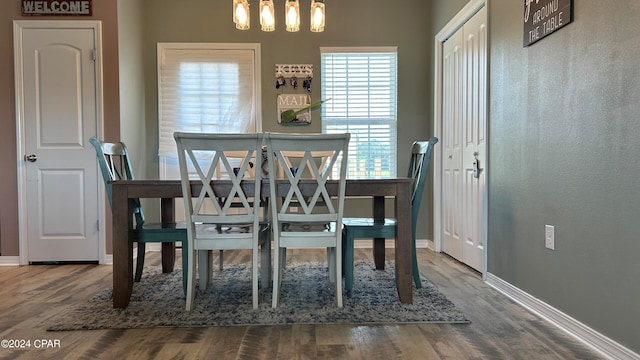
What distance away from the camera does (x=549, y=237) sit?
7.11 ft

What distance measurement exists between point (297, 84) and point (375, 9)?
3.78 feet

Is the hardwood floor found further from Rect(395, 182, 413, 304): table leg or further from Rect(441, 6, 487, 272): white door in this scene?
Rect(441, 6, 487, 272): white door

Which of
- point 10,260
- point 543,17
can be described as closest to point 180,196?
point 543,17

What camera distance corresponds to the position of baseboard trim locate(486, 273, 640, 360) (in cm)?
168

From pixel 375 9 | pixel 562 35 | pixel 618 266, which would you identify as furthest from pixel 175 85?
pixel 618 266

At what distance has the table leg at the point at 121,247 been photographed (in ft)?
7.50

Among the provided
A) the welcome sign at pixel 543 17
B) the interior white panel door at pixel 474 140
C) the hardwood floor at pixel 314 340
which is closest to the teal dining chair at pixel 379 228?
the hardwood floor at pixel 314 340

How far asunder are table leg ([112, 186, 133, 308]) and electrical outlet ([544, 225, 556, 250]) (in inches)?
90.5

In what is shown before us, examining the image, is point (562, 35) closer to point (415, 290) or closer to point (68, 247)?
point (415, 290)

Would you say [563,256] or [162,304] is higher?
[563,256]

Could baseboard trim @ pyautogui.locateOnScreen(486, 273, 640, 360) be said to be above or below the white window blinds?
below

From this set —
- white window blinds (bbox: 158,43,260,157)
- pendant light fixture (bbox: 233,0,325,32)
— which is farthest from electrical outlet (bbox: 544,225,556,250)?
white window blinds (bbox: 158,43,260,157)

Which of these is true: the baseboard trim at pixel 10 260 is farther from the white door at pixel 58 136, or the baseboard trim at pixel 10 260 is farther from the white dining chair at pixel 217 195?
the white dining chair at pixel 217 195

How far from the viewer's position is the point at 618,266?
1674mm
